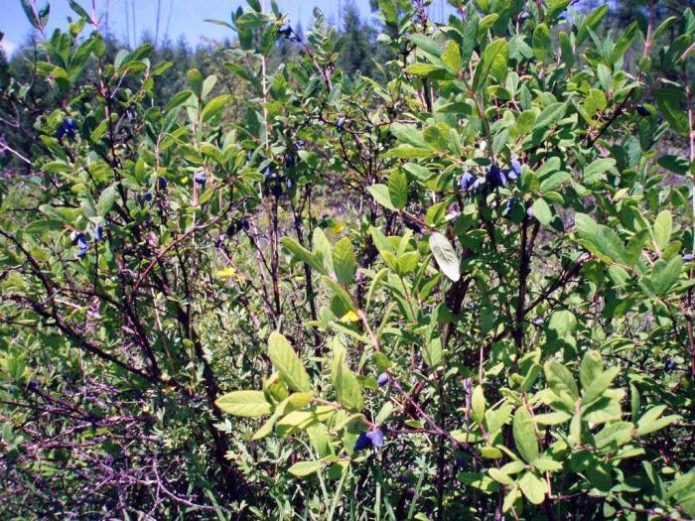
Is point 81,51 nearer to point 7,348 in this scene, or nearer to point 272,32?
point 272,32

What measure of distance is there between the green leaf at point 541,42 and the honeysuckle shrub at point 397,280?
0.14 feet

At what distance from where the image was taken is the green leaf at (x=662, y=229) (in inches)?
43.6

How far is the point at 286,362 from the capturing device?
3.04 feet

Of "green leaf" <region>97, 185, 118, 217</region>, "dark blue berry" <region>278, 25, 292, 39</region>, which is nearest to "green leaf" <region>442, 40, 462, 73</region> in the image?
"green leaf" <region>97, 185, 118, 217</region>

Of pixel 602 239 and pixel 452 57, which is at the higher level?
pixel 452 57

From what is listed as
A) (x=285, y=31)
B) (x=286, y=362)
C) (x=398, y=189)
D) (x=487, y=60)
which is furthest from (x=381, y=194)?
(x=285, y=31)

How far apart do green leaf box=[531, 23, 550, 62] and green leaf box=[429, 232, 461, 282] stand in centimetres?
46

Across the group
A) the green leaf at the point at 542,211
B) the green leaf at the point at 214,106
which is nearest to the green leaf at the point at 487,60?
the green leaf at the point at 542,211

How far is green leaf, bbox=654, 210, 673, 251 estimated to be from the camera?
43.6 inches

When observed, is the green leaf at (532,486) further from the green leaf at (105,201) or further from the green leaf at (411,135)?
the green leaf at (105,201)

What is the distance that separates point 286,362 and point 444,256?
1.28 ft

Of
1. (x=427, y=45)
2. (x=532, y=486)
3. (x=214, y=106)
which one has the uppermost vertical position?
(x=214, y=106)

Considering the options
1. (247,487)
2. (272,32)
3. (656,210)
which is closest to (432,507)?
(247,487)

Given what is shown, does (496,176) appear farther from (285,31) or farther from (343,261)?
(285,31)
